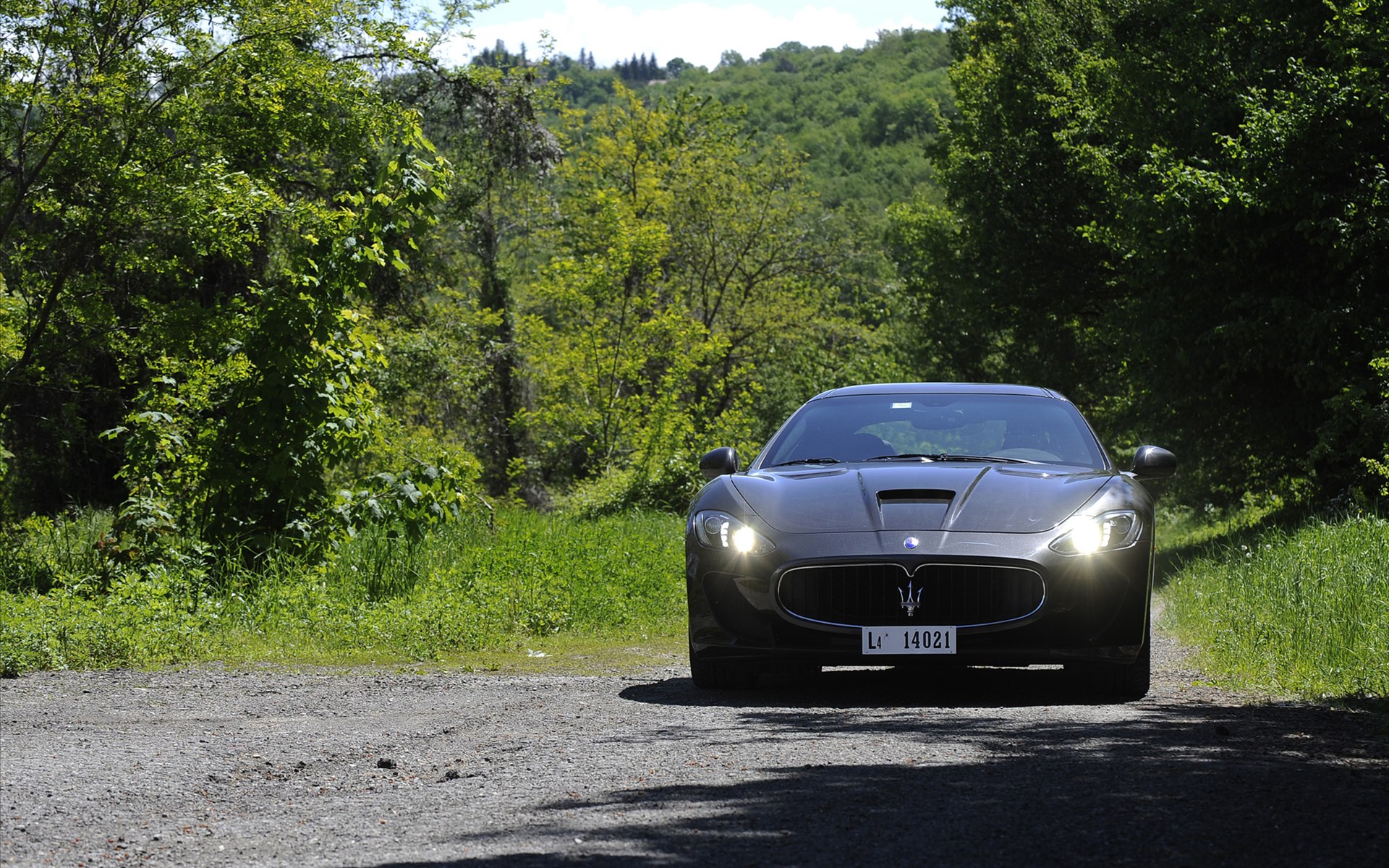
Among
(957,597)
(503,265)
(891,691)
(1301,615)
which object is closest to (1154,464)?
(957,597)

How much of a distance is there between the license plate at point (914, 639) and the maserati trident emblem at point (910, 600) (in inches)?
3.0

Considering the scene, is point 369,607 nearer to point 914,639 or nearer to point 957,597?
point 914,639

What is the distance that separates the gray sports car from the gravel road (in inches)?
10.2

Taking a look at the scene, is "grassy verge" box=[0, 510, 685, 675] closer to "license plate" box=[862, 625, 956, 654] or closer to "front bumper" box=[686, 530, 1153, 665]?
"front bumper" box=[686, 530, 1153, 665]

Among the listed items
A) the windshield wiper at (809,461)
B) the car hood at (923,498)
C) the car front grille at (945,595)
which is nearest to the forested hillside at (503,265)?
the windshield wiper at (809,461)

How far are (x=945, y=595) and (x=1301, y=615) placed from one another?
12.0 ft

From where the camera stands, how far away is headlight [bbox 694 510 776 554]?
680 cm

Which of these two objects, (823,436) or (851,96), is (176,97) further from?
(851,96)

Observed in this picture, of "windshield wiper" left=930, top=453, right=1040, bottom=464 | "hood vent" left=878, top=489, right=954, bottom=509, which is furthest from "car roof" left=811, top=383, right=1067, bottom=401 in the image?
"hood vent" left=878, top=489, right=954, bottom=509

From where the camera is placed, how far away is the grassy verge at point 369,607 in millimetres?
8789

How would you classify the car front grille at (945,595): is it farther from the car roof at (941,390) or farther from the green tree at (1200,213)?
the green tree at (1200,213)

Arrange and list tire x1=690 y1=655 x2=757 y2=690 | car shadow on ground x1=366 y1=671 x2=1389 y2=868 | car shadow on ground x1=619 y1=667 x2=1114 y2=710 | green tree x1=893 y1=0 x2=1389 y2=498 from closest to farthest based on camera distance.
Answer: car shadow on ground x1=366 y1=671 x2=1389 y2=868, car shadow on ground x1=619 y1=667 x2=1114 y2=710, tire x1=690 y1=655 x2=757 y2=690, green tree x1=893 y1=0 x2=1389 y2=498

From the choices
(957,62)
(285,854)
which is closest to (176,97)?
(285,854)

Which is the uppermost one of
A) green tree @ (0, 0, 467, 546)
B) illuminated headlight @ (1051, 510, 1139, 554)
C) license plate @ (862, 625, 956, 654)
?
green tree @ (0, 0, 467, 546)
